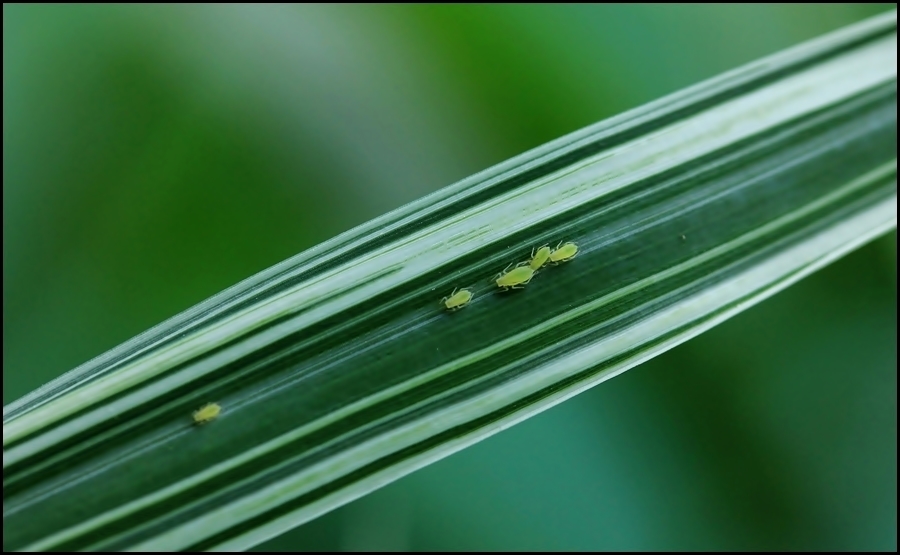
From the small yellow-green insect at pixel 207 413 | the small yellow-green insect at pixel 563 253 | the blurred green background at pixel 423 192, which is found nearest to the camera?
the small yellow-green insect at pixel 207 413

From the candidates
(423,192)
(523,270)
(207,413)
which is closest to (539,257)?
(523,270)

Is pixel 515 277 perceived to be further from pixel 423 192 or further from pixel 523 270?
pixel 423 192

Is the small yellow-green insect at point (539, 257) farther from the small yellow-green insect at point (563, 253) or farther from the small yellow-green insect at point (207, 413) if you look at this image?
the small yellow-green insect at point (207, 413)

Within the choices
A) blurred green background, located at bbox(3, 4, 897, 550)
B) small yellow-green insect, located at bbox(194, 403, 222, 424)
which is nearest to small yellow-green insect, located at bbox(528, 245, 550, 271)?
small yellow-green insect, located at bbox(194, 403, 222, 424)

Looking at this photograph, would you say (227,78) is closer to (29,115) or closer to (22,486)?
(29,115)

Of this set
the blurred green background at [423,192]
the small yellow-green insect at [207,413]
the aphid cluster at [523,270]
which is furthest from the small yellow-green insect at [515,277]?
the blurred green background at [423,192]

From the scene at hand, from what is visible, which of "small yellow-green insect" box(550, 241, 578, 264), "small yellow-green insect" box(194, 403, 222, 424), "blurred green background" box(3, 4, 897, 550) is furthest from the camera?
"blurred green background" box(3, 4, 897, 550)

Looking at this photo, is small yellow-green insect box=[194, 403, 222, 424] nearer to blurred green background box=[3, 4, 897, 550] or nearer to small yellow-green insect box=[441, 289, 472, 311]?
small yellow-green insect box=[441, 289, 472, 311]
